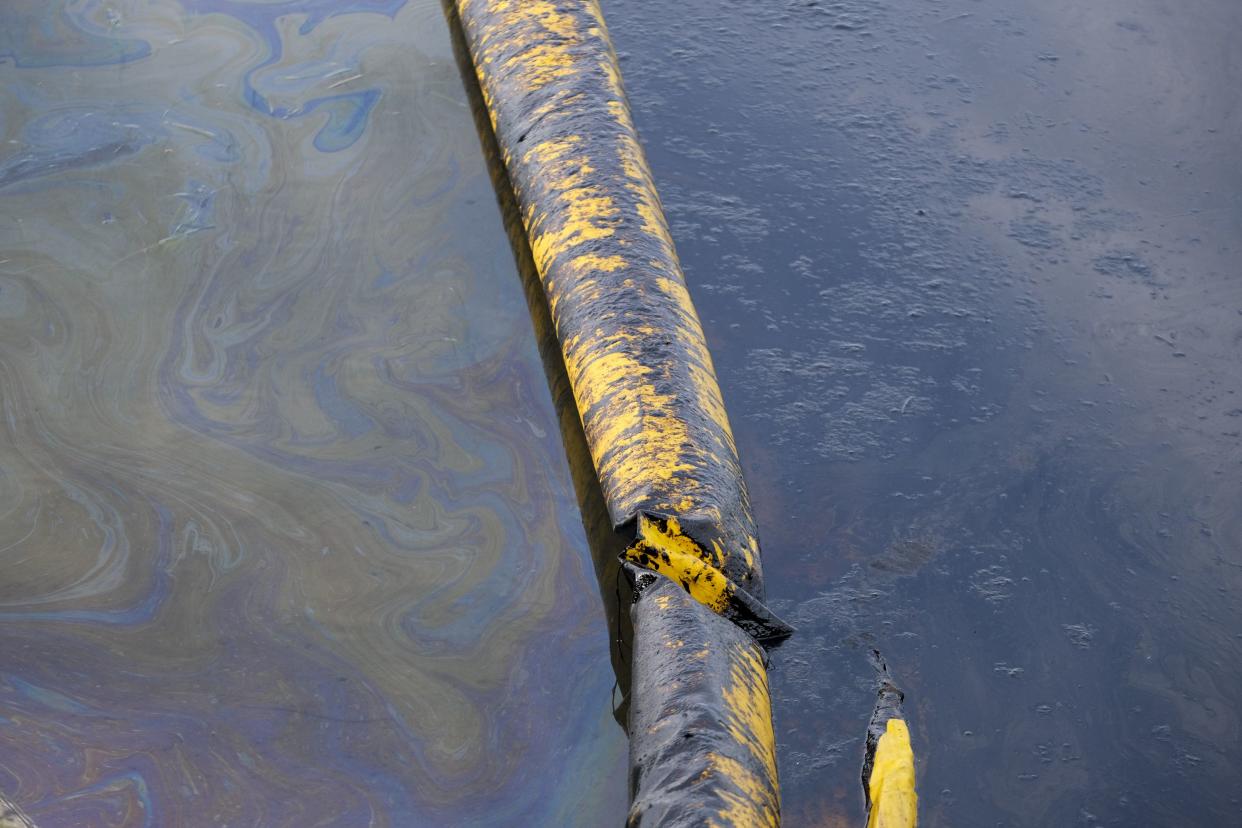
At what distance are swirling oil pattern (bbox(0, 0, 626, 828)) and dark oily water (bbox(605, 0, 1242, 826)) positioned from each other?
0.44 metres

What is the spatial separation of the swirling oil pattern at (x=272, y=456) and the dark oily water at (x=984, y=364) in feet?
1.46

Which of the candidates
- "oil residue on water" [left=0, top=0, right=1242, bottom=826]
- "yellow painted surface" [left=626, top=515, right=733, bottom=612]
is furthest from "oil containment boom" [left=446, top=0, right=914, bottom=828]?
"oil residue on water" [left=0, top=0, right=1242, bottom=826]

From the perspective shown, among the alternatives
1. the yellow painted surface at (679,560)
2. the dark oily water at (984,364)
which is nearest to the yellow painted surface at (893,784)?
the dark oily water at (984,364)

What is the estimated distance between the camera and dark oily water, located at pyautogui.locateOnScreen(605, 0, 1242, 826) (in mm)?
1982

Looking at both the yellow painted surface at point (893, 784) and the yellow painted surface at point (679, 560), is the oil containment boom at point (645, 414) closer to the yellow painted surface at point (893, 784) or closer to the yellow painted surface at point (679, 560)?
the yellow painted surface at point (679, 560)

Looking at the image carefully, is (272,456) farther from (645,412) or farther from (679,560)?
(679,560)

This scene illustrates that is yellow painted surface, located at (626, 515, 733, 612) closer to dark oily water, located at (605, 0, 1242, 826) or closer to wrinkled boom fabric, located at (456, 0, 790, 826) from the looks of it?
wrinkled boom fabric, located at (456, 0, 790, 826)

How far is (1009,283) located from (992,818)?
4.15 feet

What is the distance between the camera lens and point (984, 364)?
8.30 feet

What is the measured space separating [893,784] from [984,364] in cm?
105

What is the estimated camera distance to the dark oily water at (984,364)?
1.98m

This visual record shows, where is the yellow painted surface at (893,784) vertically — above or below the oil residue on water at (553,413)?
below

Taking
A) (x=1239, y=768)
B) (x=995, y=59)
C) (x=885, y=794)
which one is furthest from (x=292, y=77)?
(x=1239, y=768)

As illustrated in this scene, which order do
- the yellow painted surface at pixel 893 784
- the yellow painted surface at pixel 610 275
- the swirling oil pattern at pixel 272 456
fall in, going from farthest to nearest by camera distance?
the yellow painted surface at pixel 610 275 → the swirling oil pattern at pixel 272 456 → the yellow painted surface at pixel 893 784
